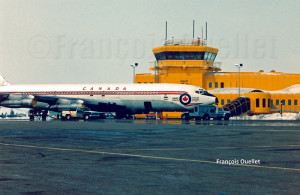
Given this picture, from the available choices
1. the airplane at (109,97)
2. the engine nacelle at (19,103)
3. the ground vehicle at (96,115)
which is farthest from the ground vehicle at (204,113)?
the engine nacelle at (19,103)

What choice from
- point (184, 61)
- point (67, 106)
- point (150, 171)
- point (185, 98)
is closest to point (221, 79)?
point (184, 61)

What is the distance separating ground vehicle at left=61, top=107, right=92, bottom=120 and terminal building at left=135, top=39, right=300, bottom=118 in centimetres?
2757

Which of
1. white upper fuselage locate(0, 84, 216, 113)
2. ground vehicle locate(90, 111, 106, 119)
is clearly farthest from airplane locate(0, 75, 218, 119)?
ground vehicle locate(90, 111, 106, 119)

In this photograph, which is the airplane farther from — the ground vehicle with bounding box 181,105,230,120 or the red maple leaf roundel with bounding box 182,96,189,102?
the ground vehicle with bounding box 181,105,230,120

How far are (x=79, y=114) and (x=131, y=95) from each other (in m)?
8.48

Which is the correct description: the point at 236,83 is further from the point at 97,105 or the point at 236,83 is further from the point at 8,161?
the point at 8,161

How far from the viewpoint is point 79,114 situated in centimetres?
6781

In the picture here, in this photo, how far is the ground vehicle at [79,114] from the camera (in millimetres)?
67688

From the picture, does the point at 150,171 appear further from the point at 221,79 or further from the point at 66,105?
the point at 221,79

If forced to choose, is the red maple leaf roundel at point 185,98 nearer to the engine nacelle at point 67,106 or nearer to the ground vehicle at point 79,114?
the ground vehicle at point 79,114

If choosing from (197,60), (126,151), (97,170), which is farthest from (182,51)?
(97,170)

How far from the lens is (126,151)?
19.0 metres

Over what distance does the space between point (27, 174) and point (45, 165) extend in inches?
77.9

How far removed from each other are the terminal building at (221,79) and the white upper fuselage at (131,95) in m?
22.5
